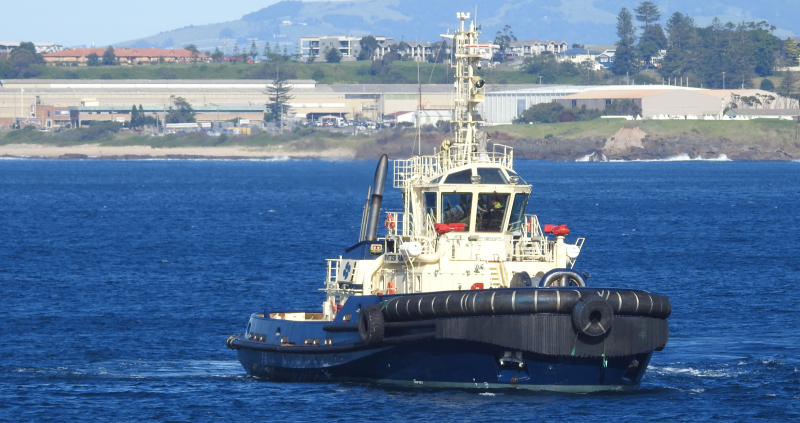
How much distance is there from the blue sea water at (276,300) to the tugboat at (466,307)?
54cm

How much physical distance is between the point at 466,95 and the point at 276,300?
1750 cm

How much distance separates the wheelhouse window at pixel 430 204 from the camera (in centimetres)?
2975

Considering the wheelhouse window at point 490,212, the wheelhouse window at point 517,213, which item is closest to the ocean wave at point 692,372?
the wheelhouse window at point 517,213

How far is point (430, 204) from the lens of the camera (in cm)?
2991

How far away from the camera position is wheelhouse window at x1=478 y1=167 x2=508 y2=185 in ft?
97.0

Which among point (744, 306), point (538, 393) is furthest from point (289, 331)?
Answer: point (744, 306)

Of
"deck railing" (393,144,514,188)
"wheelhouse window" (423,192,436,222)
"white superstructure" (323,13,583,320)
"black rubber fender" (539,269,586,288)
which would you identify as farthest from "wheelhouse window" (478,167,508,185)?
"black rubber fender" (539,269,586,288)

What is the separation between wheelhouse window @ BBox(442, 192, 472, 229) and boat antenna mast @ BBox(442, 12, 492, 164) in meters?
0.88

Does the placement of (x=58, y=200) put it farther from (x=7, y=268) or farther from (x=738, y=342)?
(x=738, y=342)

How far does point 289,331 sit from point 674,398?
29.6ft

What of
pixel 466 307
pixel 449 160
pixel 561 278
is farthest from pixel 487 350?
pixel 449 160

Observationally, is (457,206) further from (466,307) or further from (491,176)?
(466,307)

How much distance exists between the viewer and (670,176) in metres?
154

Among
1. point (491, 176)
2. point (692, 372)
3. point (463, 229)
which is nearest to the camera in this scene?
point (463, 229)
